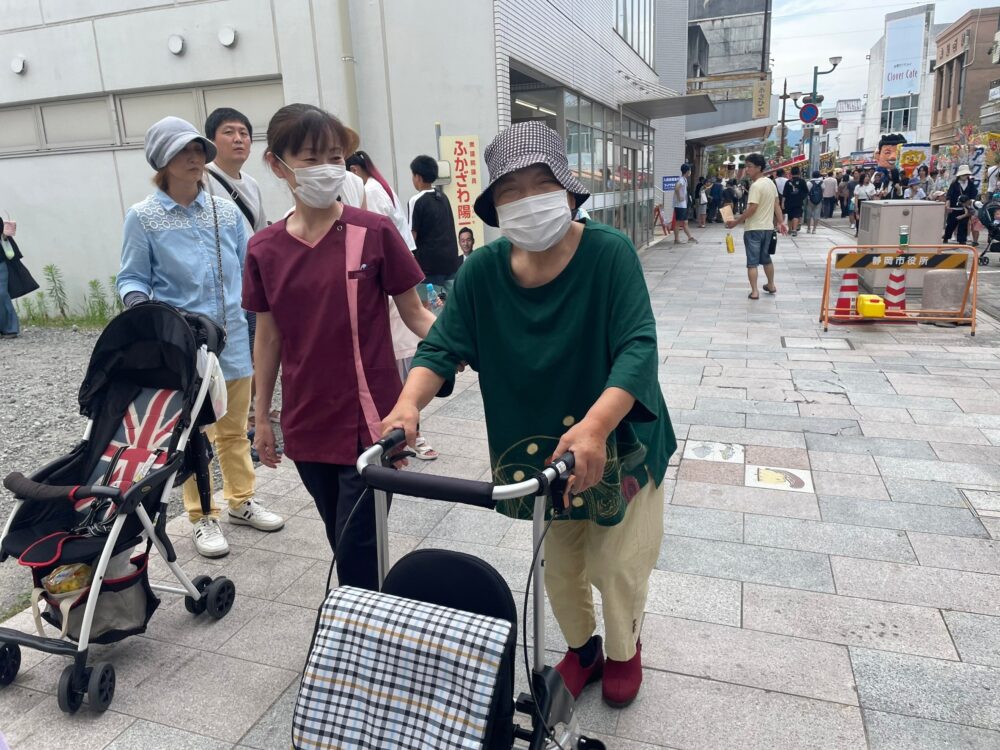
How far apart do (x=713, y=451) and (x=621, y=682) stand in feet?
8.98

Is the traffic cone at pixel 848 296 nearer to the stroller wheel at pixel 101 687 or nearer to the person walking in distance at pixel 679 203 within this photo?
the stroller wheel at pixel 101 687

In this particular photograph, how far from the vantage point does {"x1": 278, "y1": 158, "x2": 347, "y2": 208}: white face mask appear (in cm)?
260

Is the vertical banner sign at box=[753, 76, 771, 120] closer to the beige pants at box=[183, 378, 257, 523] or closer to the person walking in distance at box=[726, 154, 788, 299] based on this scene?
the person walking in distance at box=[726, 154, 788, 299]

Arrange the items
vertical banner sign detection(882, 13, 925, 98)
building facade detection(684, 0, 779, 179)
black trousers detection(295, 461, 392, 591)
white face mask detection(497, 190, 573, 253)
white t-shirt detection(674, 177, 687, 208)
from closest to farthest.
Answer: white face mask detection(497, 190, 573, 253)
black trousers detection(295, 461, 392, 591)
white t-shirt detection(674, 177, 687, 208)
building facade detection(684, 0, 779, 179)
vertical banner sign detection(882, 13, 925, 98)

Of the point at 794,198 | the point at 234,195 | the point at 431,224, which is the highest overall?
the point at 234,195

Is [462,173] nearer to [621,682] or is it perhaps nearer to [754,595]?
[754,595]

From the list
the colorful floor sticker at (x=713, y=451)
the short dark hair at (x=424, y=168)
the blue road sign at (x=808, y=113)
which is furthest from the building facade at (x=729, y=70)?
the colorful floor sticker at (x=713, y=451)

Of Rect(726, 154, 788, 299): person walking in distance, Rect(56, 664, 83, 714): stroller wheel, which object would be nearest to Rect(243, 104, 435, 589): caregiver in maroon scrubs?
Rect(56, 664, 83, 714): stroller wheel

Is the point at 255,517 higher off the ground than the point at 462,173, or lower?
lower

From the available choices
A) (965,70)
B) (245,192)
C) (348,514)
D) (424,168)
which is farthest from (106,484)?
(965,70)

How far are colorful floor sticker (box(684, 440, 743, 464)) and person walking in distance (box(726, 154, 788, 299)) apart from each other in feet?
20.0

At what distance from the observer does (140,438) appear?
3.20 meters

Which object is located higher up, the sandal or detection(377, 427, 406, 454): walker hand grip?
detection(377, 427, 406, 454): walker hand grip

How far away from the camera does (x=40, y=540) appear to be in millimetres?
2764
